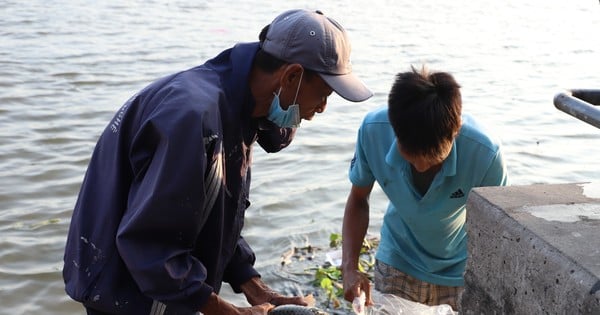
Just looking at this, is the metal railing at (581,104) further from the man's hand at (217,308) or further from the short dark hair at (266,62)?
the man's hand at (217,308)

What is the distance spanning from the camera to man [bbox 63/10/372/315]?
227 cm

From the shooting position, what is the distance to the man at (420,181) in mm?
2959

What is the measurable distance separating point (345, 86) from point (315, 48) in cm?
13

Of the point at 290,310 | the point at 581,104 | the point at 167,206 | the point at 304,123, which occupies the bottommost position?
the point at 304,123

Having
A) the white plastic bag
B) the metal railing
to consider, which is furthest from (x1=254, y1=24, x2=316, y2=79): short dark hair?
the white plastic bag

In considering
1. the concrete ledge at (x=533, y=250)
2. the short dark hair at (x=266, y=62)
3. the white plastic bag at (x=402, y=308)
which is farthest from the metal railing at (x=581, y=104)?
the white plastic bag at (x=402, y=308)

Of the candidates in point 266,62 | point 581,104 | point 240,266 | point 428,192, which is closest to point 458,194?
point 428,192

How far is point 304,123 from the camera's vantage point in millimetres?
7715

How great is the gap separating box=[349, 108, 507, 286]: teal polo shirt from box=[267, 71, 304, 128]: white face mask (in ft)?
2.44

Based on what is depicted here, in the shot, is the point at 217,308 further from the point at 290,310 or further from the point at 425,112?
the point at 425,112

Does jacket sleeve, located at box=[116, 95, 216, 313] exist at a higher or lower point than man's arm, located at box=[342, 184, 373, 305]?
higher

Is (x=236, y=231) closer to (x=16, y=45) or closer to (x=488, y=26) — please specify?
(x=16, y=45)

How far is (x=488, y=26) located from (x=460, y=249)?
377 inches

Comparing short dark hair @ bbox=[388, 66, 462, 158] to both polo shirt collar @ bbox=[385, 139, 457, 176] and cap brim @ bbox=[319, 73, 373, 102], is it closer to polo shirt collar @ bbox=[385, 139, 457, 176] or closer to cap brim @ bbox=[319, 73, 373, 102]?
polo shirt collar @ bbox=[385, 139, 457, 176]
